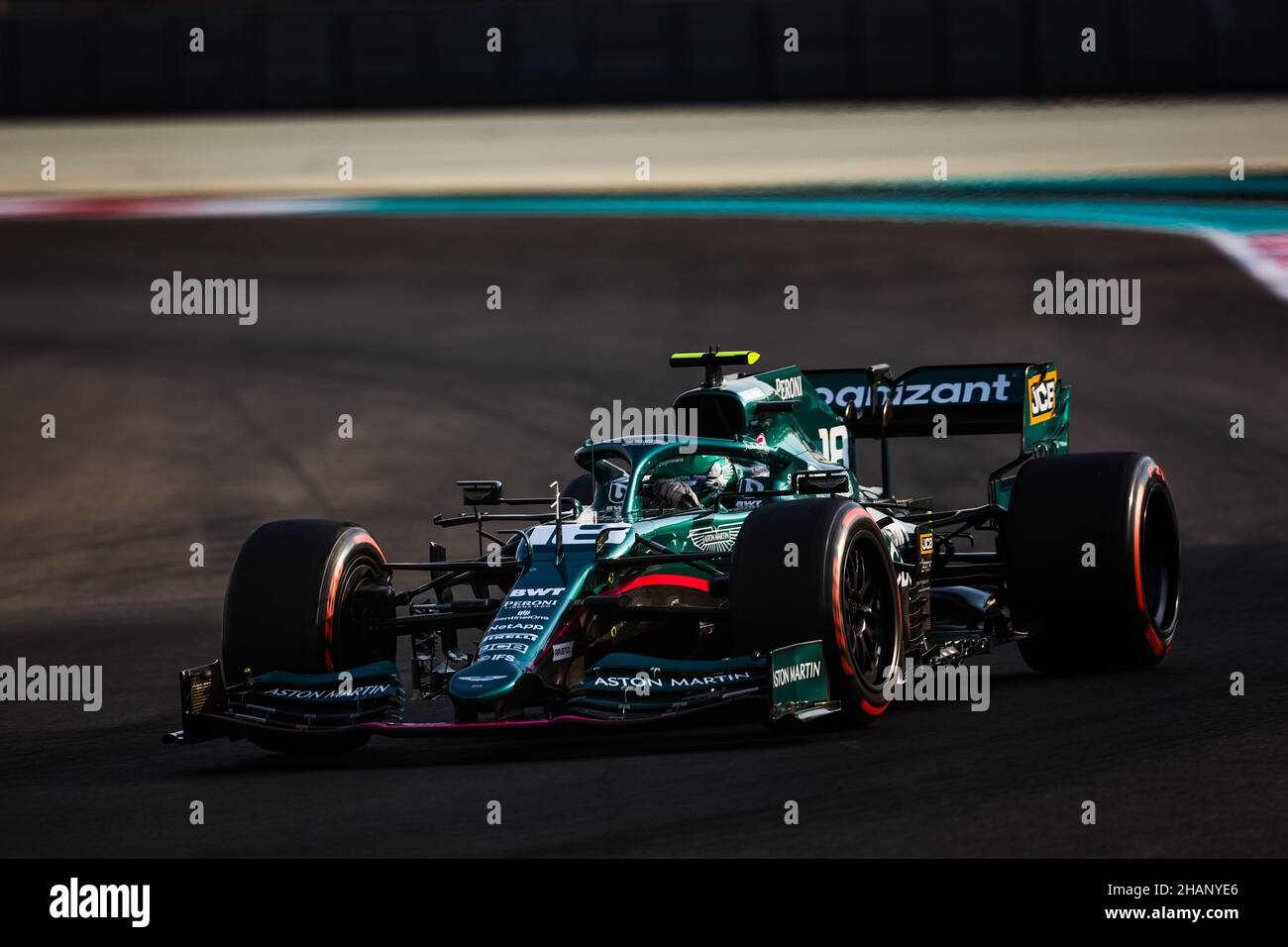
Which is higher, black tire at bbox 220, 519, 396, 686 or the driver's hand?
the driver's hand

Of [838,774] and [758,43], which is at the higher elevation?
[758,43]

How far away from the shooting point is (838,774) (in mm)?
7770

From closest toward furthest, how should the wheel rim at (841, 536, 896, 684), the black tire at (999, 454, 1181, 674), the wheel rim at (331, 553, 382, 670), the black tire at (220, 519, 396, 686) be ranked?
1. the wheel rim at (841, 536, 896, 684)
2. the black tire at (220, 519, 396, 686)
3. the wheel rim at (331, 553, 382, 670)
4. the black tire at (999, 454, 1181, 674)

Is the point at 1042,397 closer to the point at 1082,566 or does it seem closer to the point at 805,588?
the point at 1082,566

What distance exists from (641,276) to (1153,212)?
688cm

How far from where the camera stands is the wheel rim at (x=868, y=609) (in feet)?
29.8

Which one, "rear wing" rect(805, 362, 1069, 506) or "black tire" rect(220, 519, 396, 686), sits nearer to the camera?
"black tire" rect(220, 519, 396, 686)

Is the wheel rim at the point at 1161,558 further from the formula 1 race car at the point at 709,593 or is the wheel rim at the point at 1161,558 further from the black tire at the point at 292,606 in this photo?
the black tire at the point at 292,606

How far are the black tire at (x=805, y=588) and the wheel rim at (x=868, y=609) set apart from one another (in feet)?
0.08

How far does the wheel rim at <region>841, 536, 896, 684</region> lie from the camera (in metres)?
9.09

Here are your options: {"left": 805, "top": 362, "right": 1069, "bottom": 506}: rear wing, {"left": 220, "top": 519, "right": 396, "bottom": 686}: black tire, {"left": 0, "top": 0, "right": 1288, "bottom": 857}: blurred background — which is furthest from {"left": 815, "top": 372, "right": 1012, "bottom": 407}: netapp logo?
{"left": 220, "top": 519, "right": 396, "bottom": 686}: black tire

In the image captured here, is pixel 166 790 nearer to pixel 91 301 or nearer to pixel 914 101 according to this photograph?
pixel 91 301

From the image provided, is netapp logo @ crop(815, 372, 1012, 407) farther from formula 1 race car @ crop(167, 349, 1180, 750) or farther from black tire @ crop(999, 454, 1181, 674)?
black tire @ crop(999, 454, 1181, 674)
